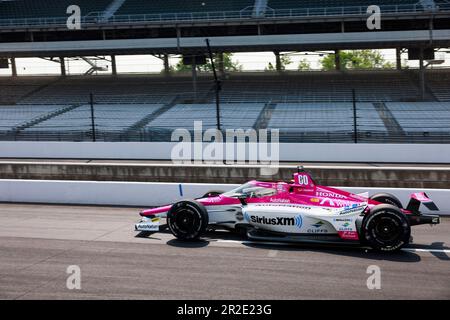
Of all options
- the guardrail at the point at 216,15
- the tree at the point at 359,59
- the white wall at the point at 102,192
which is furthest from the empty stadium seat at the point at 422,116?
the tree at the point at 359,59

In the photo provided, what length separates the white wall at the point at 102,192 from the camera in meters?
13.8

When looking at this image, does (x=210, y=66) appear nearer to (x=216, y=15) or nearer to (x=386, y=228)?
(x=216, y=15)

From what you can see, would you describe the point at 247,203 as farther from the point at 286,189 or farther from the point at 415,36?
the point at 415,36

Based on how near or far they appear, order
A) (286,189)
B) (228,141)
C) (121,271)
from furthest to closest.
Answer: (228,141) → (286,189) → (121,271)

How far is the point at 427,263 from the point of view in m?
8.59

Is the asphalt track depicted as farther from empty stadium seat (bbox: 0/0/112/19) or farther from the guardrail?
empty stadium seat (bbox: 0/0/112/19)

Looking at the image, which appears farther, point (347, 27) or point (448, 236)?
point (347, 27)

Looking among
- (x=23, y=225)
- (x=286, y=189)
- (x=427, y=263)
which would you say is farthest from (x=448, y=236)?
(x=23, y=225)

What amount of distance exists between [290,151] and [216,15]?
50.1ft

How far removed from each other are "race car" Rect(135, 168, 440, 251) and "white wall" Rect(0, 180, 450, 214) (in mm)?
2786

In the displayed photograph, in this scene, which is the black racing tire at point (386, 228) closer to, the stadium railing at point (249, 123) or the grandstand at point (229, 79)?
the stadium railing at point (249, 123)

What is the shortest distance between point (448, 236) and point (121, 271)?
6171 millimetres
